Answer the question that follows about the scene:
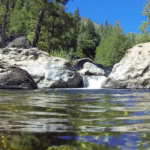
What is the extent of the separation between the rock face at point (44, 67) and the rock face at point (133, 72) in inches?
81.7

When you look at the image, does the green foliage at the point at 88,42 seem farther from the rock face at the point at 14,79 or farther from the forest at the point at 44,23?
the rock face at the point at 14,79

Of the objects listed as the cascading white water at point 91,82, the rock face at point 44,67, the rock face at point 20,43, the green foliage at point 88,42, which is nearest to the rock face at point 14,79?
the rock face at point 44,67

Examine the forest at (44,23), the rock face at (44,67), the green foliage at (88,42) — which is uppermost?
the green foliage at (88,42)

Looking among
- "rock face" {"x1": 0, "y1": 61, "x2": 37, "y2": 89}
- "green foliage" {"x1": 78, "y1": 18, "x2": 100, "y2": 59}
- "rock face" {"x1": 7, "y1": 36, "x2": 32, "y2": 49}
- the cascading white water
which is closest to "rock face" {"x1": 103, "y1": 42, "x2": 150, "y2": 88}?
the cascading white water

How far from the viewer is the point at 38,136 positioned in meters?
1.65

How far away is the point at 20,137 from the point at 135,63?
10.8m

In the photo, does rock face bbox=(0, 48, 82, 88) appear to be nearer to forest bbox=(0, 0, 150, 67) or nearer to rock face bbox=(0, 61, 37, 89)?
rock face bbox=(0, 61, 37, 89)

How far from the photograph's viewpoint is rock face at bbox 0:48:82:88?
10.8 metres

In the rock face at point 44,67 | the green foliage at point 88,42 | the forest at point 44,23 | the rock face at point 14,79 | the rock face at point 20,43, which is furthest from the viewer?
the green foliage at point 88,42

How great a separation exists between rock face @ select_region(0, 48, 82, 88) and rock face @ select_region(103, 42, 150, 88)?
81.7 inches

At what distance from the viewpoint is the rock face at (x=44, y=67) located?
10.8m

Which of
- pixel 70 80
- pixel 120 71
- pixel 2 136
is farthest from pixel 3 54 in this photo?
pixel 2 136

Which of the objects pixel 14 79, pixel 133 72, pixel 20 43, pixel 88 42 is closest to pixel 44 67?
pixel 14 79

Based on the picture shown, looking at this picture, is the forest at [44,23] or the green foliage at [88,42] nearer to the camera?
the forest at [44,23]
